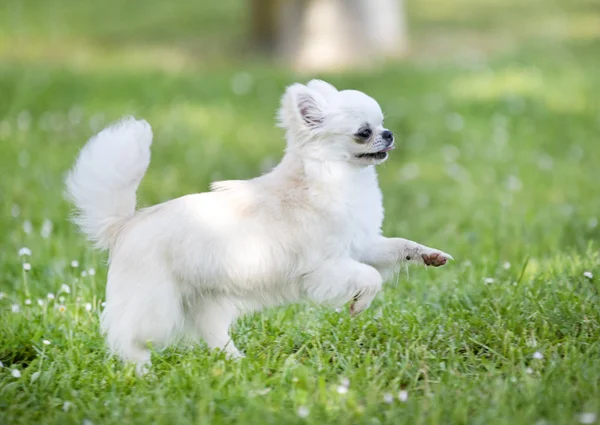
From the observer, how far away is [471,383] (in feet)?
11.1

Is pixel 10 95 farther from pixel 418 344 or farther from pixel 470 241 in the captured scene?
pixel 418 344

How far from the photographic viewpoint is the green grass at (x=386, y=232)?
11.0ft

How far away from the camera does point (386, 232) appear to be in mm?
6027

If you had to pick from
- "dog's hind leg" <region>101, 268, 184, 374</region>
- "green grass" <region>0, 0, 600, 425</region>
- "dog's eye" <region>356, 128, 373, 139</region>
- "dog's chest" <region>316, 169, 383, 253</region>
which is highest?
"dog's eye" <region>356, 128, 373, 139</region>

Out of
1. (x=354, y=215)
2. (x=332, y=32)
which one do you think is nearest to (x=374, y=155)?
(x=354, y=215)

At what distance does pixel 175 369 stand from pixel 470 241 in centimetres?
289

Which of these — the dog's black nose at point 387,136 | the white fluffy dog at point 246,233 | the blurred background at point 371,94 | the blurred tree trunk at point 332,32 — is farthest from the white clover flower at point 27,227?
the blurred tree trunk at point 332,32

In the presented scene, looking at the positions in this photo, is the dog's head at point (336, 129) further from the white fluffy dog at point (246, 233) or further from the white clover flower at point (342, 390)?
the white clover flower at point (342, 390)

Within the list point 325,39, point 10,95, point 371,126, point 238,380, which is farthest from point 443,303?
point 325,39

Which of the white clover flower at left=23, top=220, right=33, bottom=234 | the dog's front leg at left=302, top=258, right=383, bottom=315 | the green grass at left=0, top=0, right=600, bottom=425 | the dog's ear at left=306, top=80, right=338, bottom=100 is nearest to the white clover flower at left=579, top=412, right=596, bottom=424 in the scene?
the green grass at left=0, top=0, right=600, bottom=425

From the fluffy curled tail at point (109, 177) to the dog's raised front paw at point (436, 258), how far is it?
120cm

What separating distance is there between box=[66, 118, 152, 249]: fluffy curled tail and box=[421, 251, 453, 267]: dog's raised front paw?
1.20m

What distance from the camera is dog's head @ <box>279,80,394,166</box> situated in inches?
152

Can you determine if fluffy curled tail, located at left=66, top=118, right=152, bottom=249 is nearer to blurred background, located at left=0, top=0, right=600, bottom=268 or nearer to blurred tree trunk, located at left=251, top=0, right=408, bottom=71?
blurred background, located at left=0, top=0, right=600, bottom=268
